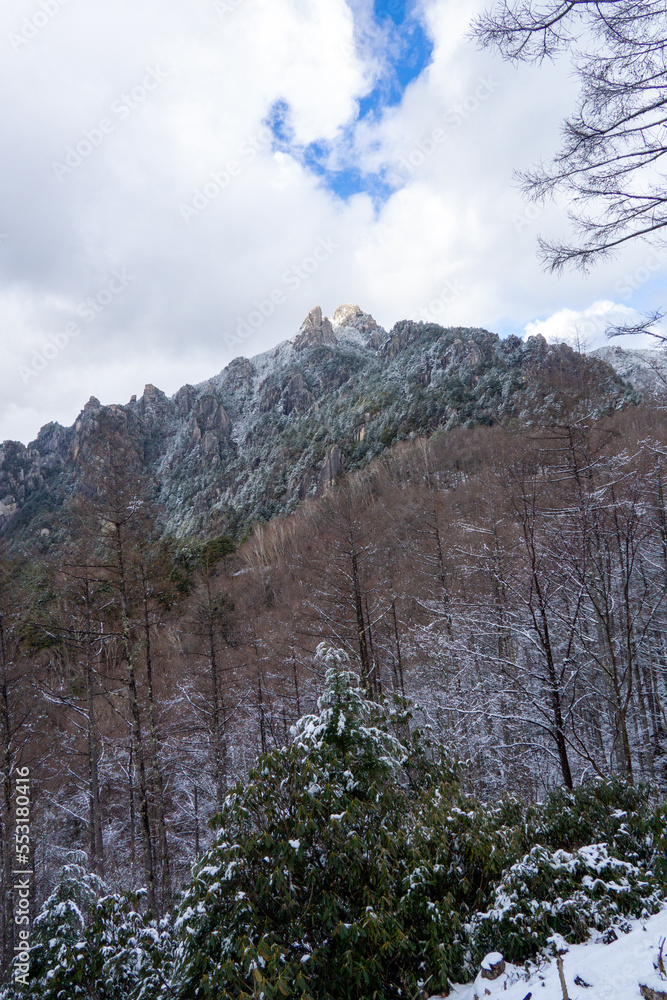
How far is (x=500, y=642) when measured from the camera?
13297mm

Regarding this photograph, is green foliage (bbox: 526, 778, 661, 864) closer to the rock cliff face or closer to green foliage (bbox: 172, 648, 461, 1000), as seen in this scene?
green foliage (bbox: 172, 648, 461, 1000)

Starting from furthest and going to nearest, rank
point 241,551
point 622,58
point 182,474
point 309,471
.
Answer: point 182,474, point 309,471, point 241,551, point 622,58

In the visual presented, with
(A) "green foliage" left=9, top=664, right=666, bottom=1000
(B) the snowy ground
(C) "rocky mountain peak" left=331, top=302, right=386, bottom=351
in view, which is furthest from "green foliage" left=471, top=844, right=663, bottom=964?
(C) "rocky mountain peak" left=331, top=302, right=386, bottom=351

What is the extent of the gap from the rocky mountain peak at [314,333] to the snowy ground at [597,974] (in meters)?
120

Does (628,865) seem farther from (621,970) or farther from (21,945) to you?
(21,945)

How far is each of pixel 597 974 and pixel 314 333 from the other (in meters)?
126

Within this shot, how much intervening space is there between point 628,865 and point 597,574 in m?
3.81

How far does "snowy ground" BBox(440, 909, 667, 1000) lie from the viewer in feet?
9.83

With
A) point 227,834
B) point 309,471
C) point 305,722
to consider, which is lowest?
point 227,834

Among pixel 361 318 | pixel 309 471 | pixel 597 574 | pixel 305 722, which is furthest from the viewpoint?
pixel 361 318

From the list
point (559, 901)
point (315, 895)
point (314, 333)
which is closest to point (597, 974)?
point (559, 901)

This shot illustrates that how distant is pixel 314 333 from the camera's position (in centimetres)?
12006

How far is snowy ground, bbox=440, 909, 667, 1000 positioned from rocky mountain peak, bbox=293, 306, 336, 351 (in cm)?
11986

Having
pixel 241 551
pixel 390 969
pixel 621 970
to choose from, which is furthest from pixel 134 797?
pixel 241 551
